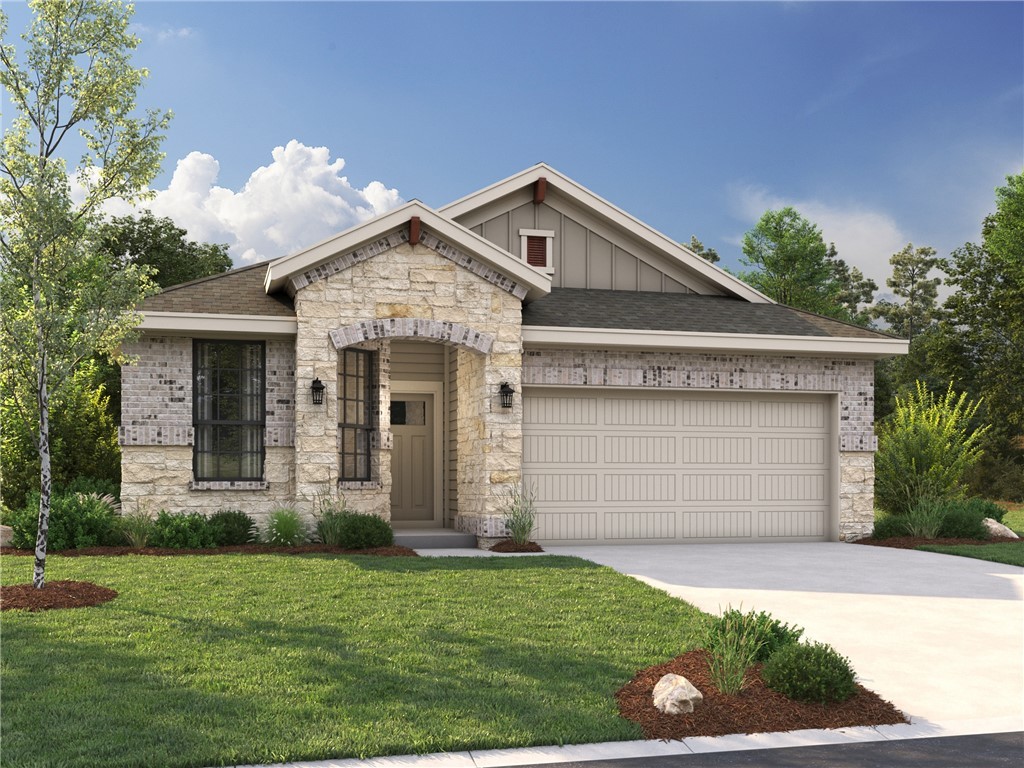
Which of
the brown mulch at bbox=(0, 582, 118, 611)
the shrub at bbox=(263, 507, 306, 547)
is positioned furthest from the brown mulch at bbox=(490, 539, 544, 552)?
the brown mulch at bbox=(0, 582, 118, 611)

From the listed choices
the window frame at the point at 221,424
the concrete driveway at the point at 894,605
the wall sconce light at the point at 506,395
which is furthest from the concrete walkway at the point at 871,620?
the window frame at the point at 221,424

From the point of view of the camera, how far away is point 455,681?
20.3 ft

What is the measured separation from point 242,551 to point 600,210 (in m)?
8.77

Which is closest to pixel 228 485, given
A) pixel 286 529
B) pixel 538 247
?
pixel 286 529

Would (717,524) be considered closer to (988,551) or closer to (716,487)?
(716,487)

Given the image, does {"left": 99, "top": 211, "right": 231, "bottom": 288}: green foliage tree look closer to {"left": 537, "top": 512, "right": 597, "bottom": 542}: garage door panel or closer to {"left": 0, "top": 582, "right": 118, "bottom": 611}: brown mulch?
{"left": 537, "top": 512, "right": 597, "bottom": 542}: garage door panel

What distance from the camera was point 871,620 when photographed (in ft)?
28.2

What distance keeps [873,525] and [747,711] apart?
11.4 metres

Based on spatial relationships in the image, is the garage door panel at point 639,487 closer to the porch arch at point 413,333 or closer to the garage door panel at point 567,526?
the garage door panel at point 567,526

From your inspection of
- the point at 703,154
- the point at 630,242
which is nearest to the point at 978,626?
the point at 630,242

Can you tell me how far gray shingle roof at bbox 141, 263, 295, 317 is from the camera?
13664mm

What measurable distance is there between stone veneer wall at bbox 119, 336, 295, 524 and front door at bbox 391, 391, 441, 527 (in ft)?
9.72

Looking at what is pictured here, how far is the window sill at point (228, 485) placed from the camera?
13672 millimetres

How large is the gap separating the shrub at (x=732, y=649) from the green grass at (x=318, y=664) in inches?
24.7
